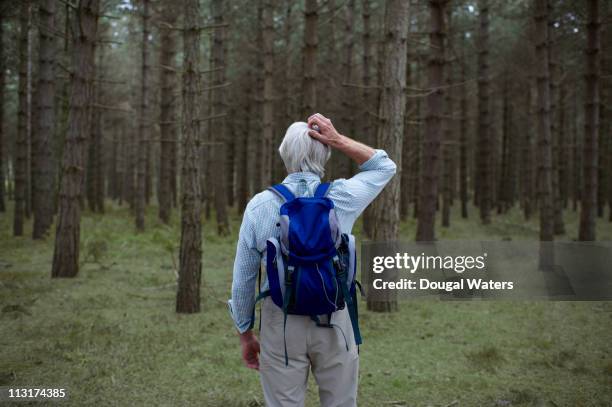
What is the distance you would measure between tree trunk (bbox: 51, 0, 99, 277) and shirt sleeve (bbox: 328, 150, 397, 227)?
8117 millimetres

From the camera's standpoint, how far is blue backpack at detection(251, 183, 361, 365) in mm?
2555

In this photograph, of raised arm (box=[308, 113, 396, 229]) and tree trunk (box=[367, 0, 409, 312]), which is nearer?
raised arm (box=[308, 113, 396, 229])

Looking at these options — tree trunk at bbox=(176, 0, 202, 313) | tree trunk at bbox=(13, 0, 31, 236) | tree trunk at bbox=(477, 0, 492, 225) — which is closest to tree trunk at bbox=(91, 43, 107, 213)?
tree trunk at bbox=(13, 0, 31, 236)

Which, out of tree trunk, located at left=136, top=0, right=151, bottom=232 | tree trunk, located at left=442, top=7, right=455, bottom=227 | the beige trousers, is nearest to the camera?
the beige trousers

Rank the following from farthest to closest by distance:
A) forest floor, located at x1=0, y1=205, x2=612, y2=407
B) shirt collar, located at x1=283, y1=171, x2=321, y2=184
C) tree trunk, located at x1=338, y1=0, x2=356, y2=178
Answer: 1. tree trunk, located at x1=338, y1=0, x2=356, y2=178
2. forest floor, located at x1=0, y1=205, x2=612, y2=407
3. shirt collar, located at x1=283, y1=171, x2=321, y2=184

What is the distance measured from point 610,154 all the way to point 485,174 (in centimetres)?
974

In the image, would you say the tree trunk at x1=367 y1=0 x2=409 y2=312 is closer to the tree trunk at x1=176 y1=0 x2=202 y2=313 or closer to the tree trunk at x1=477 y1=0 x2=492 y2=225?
the tree trunk at x1=176 y1=0 x2=202 y2=313

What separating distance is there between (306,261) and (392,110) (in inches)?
226

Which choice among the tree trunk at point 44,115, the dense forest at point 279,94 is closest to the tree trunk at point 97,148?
the dense forest at point 279,94

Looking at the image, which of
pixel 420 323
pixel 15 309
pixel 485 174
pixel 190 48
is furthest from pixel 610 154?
Answer: pixel 15 309

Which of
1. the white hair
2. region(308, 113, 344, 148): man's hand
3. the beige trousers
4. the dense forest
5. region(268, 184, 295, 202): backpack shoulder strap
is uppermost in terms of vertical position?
the dense forest

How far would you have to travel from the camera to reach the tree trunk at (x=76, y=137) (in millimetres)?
9695

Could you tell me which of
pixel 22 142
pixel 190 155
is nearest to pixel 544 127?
pixel 190 155

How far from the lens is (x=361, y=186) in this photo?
112 inches
